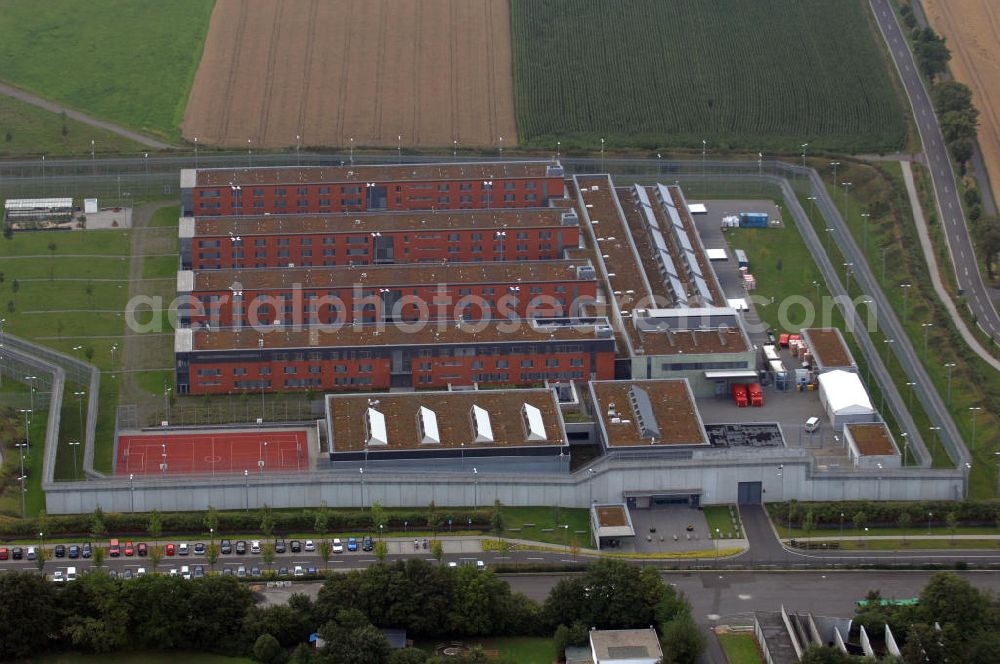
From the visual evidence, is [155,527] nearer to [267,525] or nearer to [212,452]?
[267,525]

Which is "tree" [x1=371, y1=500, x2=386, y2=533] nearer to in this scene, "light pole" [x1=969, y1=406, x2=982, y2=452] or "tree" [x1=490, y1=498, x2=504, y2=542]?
"tree" [x1=490, y1=498, x2=504, y2=542]

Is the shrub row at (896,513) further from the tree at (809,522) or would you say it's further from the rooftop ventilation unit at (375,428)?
the rooftop ventilation unit at (375,428)

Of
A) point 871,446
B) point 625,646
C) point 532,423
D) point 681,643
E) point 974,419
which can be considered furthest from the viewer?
point 974,419

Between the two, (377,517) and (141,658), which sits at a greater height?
(377,517)

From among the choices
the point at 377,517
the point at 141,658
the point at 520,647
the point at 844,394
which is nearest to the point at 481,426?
the point at 377,517

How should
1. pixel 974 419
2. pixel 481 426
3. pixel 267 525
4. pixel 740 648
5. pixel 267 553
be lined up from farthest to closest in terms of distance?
pixel 974 419, pixel 481 426, pixel 267 525, pixel 267 553, pixel 740 648

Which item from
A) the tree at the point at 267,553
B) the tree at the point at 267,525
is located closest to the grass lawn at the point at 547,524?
the tree at the point at 267,525
